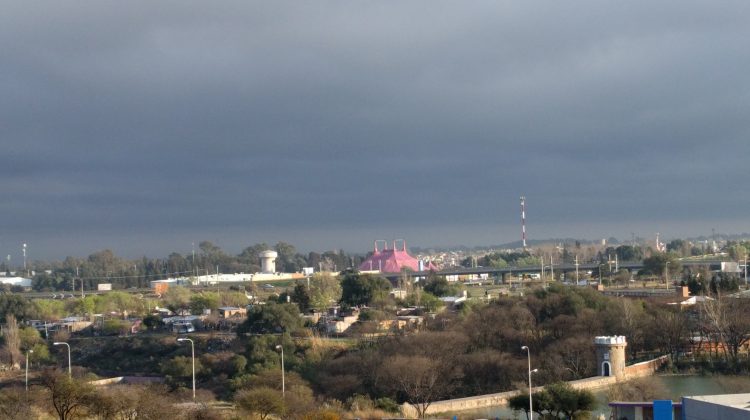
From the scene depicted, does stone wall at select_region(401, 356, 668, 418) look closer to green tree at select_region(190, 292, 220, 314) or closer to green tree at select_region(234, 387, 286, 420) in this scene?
green tree at select_region(234, 387, 286, 420)

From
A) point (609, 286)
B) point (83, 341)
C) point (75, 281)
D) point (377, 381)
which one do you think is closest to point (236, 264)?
point (75, 281)

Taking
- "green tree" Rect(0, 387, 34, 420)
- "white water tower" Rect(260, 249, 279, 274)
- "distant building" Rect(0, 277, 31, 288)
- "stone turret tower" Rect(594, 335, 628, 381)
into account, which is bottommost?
"stone turret tower" Rect(594, 335, 628, 381)

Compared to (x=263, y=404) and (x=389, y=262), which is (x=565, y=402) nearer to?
(x=263, y=404)

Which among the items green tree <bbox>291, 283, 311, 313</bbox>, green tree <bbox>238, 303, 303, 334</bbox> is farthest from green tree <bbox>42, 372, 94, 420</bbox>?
green tree <bbox>291, 283, 311, 313</bbox>

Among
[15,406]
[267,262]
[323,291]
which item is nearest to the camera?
[15,406]

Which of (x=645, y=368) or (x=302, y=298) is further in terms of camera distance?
(x=302, y=298)

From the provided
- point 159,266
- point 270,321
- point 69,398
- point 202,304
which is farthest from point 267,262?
point 69,398
